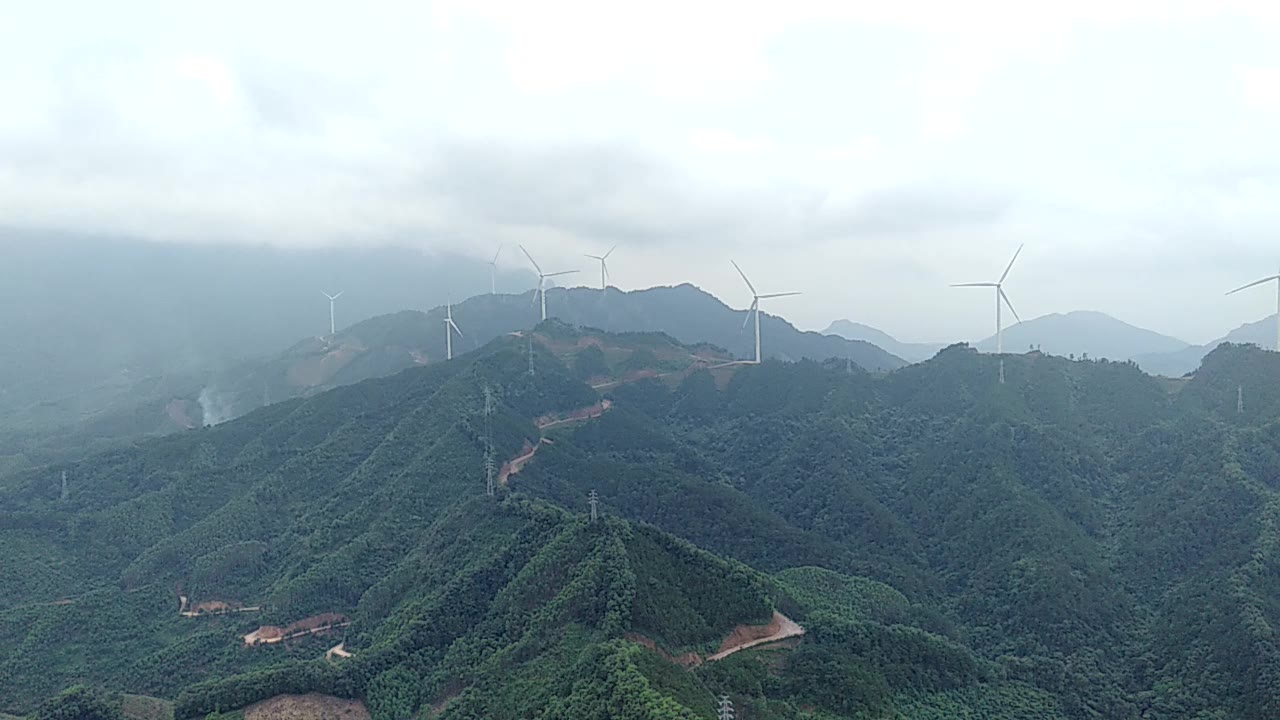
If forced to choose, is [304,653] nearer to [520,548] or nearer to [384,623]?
[384,623]

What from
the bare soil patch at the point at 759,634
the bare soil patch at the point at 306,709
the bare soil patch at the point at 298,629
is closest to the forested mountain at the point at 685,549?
the bare soil patch at the point at 298,629

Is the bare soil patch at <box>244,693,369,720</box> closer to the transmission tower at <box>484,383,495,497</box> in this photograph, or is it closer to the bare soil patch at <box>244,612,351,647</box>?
the bare soil patch at <box>244,612,351,647</box>

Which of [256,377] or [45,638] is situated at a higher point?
[256,377]

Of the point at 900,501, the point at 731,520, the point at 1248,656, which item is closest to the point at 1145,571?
the point at 1248,656

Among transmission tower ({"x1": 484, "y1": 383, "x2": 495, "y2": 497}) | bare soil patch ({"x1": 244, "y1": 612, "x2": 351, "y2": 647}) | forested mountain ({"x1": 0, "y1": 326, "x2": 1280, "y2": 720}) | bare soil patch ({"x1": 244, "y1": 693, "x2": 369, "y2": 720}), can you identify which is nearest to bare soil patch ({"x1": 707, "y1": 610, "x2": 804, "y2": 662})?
forested mountain ({"x1": 0, "y1": 326, "x2": 1280, "y2": 720})

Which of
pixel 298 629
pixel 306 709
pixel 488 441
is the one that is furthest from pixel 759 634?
pixel 488 441

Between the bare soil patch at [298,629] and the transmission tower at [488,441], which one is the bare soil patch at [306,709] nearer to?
the bare soil patch at [298,629]

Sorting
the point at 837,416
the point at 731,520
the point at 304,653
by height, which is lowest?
the point at 304,653
